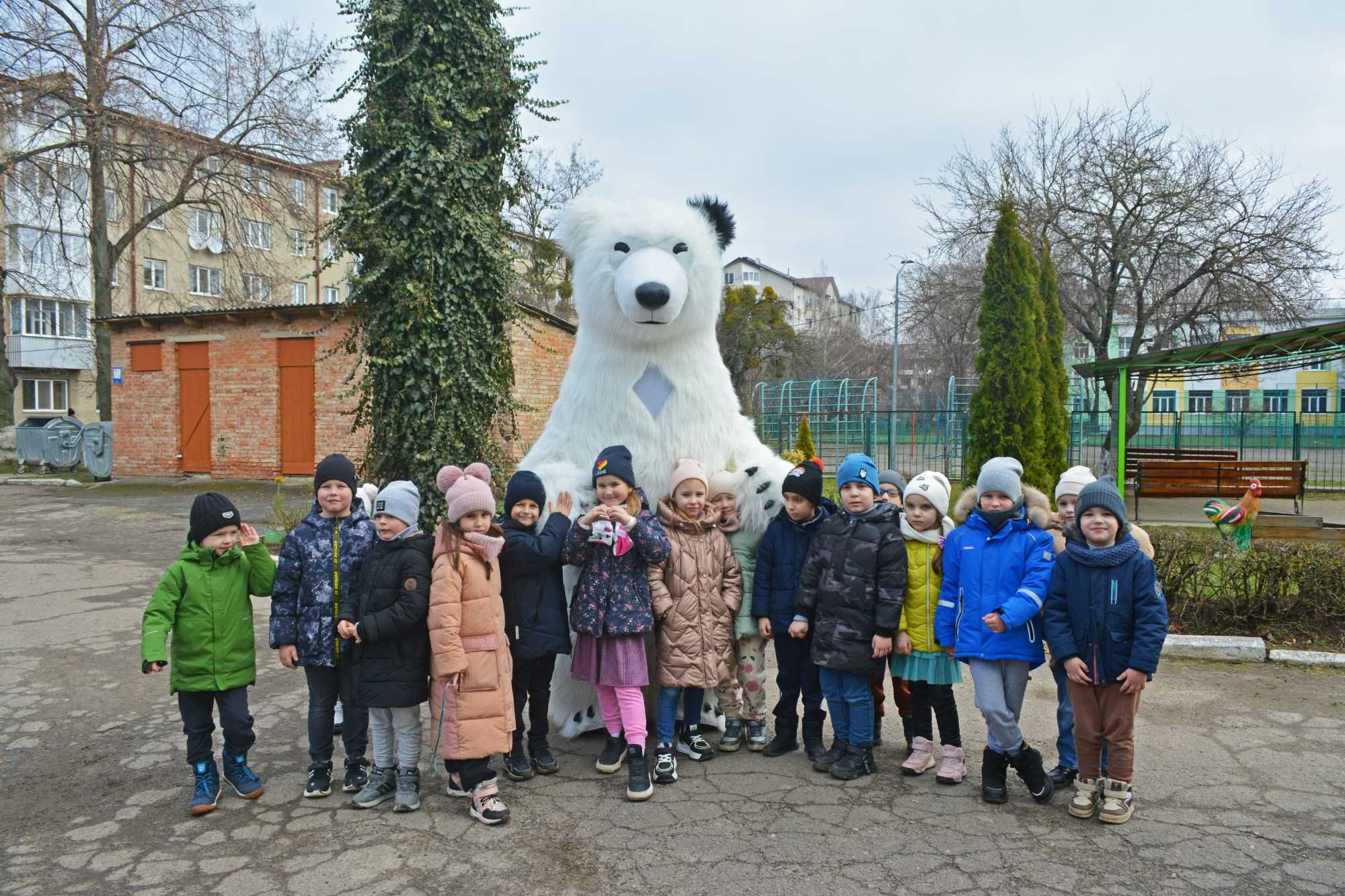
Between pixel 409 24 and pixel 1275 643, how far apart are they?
7.78 m

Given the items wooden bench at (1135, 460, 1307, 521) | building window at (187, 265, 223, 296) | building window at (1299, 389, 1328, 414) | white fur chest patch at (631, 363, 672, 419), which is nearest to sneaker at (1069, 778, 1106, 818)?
white fur chest patch at (631, 363, 672, 419)

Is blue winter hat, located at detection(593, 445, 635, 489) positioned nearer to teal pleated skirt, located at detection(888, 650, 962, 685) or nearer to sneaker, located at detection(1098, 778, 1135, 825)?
teal pleated skirt, located at detection(888, 650, 962, 685)

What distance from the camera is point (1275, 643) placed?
564 centimetres

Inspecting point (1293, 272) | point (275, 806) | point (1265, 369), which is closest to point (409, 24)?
point (275, 806)

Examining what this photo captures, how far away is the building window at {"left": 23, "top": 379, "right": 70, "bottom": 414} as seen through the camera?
1426 inches

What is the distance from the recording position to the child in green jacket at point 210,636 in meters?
3.42

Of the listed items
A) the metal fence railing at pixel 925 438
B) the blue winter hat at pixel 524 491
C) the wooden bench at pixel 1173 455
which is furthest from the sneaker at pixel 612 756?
the wooden bench at pixel 1173 455

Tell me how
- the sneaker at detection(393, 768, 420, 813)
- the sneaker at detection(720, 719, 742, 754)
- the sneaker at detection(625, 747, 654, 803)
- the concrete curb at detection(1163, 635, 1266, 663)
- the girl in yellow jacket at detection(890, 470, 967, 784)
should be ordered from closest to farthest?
1. the sneaker at detection(393, 768, 420, 813)
2. the sneaker at detection(625, 747, 654, 803)
3. the girl in yellow jacket at detection(890, 470, 967, 784)
4. the sneaker at detection(720, 719, 742, 754)
5. the concrete curb at detection(1163, 635, 1266, 663)

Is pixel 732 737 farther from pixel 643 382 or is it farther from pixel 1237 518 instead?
pixel 1237 518

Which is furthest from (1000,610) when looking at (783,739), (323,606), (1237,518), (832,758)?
(1237,518)

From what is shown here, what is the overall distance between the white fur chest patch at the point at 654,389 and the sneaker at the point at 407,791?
6.06 ft

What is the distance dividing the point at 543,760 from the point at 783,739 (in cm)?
110

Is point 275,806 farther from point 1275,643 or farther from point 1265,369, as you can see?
point 1265,369

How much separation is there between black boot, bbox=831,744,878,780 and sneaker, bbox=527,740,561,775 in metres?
1.21
